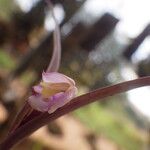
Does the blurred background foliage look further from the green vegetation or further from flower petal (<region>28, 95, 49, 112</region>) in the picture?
flower petal (<region>28, 95, 49, 112</region>)

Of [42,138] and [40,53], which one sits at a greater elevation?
[40,53]

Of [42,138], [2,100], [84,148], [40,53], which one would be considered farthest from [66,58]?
[84,148]

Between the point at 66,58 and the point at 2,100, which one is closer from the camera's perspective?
the point at 66,58

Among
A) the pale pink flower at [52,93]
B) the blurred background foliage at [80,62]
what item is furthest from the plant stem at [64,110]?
the blurred background foliage at [80,62]

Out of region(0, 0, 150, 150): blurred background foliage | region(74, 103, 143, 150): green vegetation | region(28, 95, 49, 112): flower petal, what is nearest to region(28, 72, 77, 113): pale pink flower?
region(28, 95, 49, 112): flower petal

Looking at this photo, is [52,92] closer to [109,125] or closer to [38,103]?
[38,103]

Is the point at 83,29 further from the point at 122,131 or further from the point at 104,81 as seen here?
the point at 122,131

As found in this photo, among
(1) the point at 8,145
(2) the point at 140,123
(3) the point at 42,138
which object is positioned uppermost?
(1) the point at 8,145
